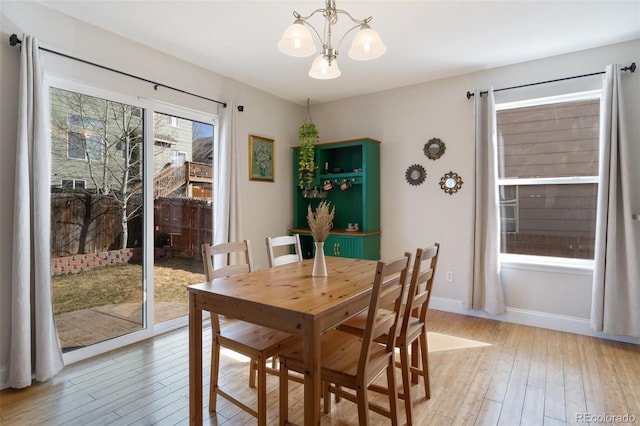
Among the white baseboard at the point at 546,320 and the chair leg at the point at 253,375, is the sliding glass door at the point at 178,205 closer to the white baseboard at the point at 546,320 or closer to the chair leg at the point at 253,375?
the chair leg at the point at 253,375

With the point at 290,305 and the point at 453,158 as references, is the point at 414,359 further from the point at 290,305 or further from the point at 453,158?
the point at 453,158

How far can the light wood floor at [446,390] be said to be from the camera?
77.8 inches

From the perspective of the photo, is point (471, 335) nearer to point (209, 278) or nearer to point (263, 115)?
point (209, 278)

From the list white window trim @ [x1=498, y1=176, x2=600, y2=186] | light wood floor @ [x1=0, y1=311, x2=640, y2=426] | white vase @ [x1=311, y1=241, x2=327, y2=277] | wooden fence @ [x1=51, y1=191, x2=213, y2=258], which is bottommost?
light wood floor @ [x1=0, y1=311, x2=640, y2=426]

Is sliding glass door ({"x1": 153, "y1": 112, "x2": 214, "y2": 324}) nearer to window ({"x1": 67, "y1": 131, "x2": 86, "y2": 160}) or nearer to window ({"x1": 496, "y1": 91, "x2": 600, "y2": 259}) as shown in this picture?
window ({"x1": 67, "y1": 131, "x2": 86, "y2": 160})

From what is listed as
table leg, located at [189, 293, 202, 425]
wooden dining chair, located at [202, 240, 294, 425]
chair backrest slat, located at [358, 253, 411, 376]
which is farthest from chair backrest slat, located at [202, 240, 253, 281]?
chair backrest slat, located at [358, 253, 411, 376]

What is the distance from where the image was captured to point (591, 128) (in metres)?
3.27

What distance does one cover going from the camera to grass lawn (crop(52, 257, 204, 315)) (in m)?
2.68

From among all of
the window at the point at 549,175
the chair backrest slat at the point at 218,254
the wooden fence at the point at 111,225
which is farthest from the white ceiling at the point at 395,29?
the chair backrest slat at the point at 218,254

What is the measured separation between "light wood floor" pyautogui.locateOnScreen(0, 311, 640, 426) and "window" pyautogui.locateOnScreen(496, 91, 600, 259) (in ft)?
3.24

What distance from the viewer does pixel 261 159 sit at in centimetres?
425

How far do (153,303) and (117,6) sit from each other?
2432 mm

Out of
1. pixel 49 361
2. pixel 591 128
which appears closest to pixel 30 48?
pixel 49 361

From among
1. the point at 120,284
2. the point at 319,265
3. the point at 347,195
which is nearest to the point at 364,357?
the point at 319,265
